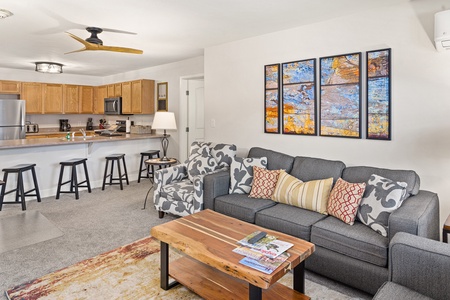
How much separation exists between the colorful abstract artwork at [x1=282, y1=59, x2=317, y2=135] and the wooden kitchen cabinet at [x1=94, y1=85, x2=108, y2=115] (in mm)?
5414

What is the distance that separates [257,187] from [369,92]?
5.01 ft

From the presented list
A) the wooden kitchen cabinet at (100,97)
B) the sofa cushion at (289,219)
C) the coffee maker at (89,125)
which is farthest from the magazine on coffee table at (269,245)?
the coffee maker at (89,125)

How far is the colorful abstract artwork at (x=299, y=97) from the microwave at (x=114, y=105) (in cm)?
454

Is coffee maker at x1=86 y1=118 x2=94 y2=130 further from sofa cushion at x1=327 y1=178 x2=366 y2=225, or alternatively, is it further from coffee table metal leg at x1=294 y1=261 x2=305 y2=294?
coffee table metal leg at x1=294 y1=261 x2=305 y2=294

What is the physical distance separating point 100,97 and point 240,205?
244 inches

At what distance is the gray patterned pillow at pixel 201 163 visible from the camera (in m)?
3.93

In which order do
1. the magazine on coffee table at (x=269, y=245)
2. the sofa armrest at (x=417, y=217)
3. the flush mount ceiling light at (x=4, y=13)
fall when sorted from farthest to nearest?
1. the flush mount ceiling light at (x=4, y=13)
2. the sofa armrest at (x=417, y=217)
3. the magazine on coffee table at (x=269, y=245)

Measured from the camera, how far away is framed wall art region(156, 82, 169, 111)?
623 cm

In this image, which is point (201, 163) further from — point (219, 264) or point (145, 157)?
point (145, 157)

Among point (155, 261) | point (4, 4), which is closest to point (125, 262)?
point (155, 261)

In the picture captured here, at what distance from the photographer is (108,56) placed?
5395 mm

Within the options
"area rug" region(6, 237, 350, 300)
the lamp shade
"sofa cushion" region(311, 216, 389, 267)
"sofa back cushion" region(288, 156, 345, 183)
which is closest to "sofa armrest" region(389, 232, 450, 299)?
"sofa cushion" region(311, 216, 389, 267)

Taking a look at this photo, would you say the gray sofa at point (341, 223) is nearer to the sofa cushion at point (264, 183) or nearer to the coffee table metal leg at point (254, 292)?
the sofa cushion at point (264, 183)

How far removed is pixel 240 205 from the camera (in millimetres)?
3027
